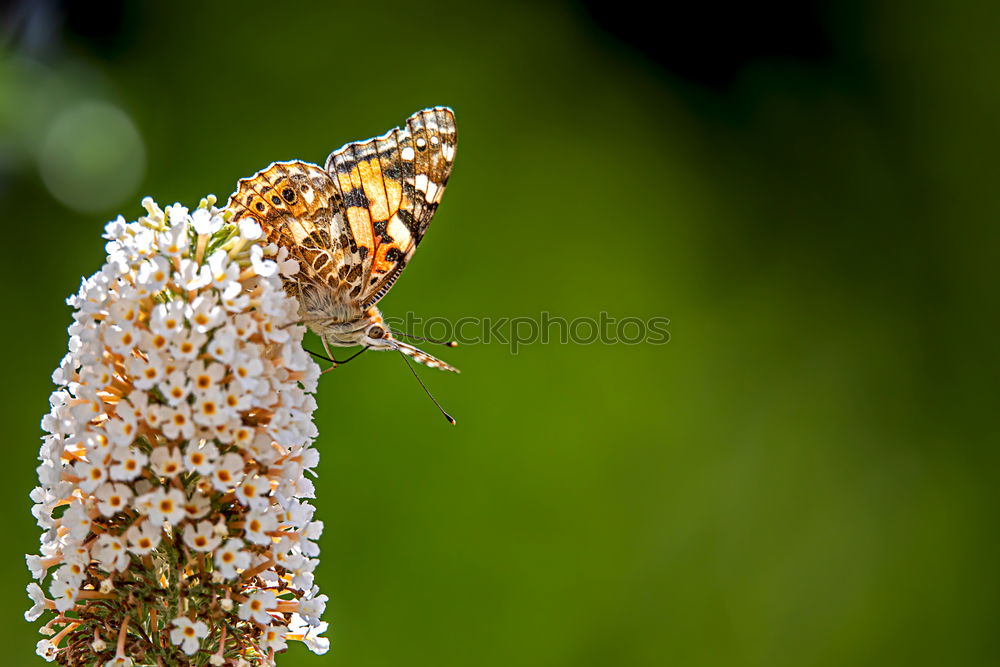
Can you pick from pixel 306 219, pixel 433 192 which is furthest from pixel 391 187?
pixel 306 219

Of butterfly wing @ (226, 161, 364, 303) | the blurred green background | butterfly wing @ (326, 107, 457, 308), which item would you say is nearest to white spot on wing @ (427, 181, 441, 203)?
butterfly wing @ (326, 107, 457, 308)

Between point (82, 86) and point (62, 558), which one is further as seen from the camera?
point (82, 86)

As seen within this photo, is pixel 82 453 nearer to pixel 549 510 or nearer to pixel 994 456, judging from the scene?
pixel 549 510

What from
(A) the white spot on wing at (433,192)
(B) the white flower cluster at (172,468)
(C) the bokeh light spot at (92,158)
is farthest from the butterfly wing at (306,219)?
A: (C) the bokeh light spot at (92,158)

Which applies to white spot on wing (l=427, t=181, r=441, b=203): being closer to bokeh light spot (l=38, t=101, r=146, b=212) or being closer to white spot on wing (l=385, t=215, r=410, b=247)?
white spot on wing (l=385, t=215, r=410, b=247)

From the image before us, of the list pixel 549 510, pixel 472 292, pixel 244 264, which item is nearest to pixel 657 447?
pixel 549 510

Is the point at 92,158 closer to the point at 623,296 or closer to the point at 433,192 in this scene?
the point at 433,192

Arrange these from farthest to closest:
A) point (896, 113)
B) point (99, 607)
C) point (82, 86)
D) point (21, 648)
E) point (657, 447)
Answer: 1. point (896, 113)
2. point (657, 447)
3. point (82, 86)
4. point (21, 648)
5. point (99, 607)
